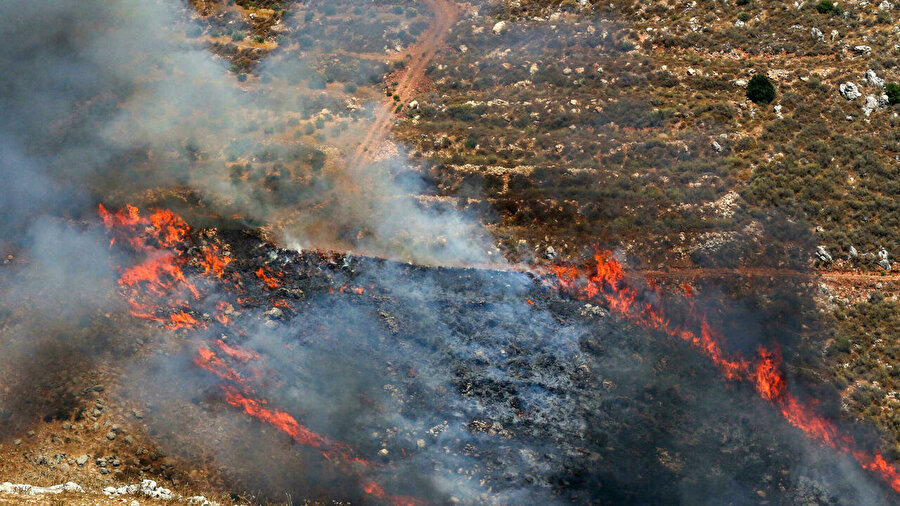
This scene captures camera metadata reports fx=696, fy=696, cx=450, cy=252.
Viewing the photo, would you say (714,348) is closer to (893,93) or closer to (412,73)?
(893,93)

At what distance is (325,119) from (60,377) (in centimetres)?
2192

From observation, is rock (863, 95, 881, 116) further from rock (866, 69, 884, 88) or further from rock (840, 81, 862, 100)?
rock (866, 69, 884, 88)

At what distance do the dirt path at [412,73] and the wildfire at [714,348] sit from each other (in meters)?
14.6

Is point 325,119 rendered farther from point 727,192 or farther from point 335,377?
point 727,192

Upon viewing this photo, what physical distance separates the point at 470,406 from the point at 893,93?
114ft

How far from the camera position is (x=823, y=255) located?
39969 mm

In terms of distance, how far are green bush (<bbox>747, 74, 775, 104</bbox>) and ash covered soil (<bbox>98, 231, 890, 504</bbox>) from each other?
19.4m

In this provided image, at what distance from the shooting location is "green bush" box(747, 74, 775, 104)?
45.9 m

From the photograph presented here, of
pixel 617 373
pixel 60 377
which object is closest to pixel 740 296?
pixel 617 373

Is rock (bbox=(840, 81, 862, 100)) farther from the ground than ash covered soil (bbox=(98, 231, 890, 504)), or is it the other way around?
rock (bbox=(840, 81, 862, 100))

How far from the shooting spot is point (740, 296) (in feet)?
126

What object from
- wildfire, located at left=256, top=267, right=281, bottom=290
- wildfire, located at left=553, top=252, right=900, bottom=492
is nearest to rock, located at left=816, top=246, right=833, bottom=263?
wildfire, located at left=553, top=252, right=900, bottom=492

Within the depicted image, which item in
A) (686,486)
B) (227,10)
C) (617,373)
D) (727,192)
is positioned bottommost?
(686,486)

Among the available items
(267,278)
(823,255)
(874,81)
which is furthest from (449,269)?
(874,81)
